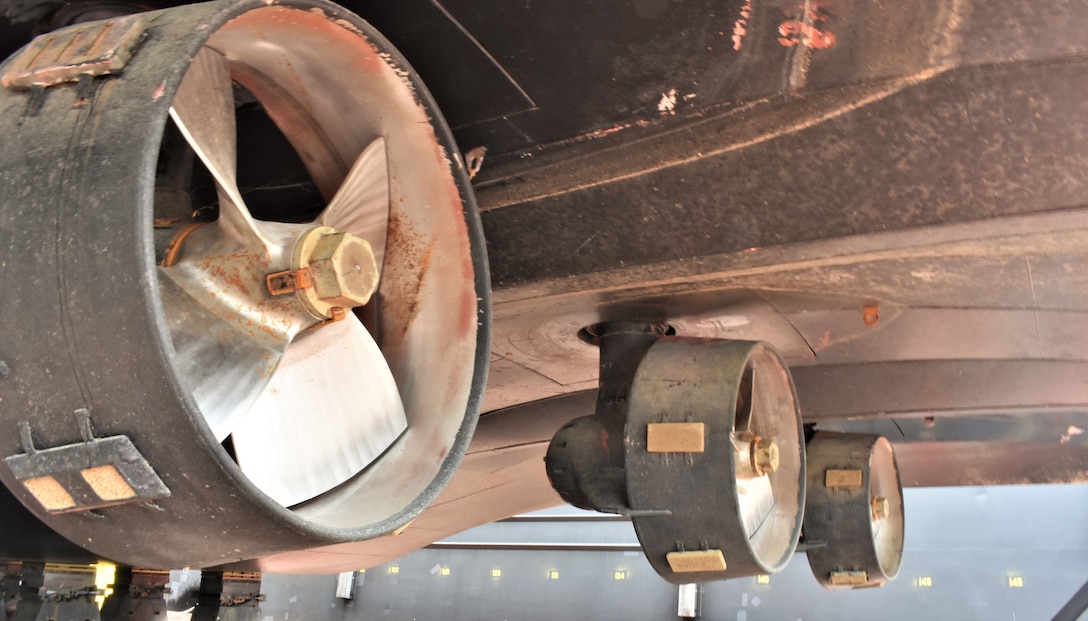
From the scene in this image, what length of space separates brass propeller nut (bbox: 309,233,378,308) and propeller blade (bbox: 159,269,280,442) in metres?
0.16

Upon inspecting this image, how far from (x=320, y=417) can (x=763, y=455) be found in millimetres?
1315

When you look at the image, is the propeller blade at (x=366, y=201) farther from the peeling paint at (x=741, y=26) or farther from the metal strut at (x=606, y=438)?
the metal strut at (x=606, y=438)

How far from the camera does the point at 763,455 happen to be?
276 centimetres

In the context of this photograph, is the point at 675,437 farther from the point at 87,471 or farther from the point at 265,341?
the point at 87,471

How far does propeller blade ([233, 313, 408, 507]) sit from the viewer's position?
190 cm

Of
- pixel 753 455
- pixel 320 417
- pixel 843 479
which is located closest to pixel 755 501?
pixel 753 455

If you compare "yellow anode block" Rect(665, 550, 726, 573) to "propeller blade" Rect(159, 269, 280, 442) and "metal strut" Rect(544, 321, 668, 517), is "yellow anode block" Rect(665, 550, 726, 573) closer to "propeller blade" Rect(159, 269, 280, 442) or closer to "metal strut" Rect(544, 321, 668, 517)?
"metal strut" Rect(544, 321, 668, 517)

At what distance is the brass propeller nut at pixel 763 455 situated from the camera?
2756 mm

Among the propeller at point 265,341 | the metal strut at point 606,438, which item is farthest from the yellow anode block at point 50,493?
the metal strut at point 606,438

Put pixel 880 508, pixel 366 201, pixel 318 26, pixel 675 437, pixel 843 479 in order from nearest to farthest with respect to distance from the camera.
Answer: pixel 318 26
pixel 366 201
pixel 675 437
pixel 843 479
pixel 880 508

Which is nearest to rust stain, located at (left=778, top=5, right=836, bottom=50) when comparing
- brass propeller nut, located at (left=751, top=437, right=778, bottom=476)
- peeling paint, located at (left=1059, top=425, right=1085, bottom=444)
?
brass propeller nut, located at (left=751, top=437, right=778, bottom=476)

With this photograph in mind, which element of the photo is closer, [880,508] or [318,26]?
[318,26]

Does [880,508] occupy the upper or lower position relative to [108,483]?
lower

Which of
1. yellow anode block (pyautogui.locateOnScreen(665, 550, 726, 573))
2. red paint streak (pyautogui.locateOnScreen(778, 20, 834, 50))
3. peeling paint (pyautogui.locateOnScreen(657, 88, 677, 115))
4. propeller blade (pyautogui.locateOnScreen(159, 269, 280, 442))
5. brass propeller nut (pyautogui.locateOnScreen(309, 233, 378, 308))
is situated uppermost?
red paint streak (pyautogui.locateOnScreen(778, 20, 834, 50))
